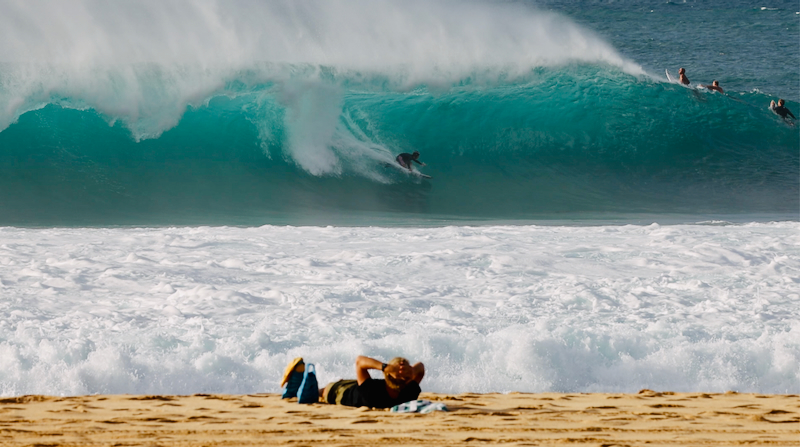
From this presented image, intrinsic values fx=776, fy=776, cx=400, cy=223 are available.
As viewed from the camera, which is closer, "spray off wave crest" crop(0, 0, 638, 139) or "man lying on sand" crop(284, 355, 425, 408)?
"man lying on sand" crop(284, 355, 425, 408)

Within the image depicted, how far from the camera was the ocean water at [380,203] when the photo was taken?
4.45 metres

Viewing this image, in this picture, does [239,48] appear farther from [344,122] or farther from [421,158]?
[421,158]

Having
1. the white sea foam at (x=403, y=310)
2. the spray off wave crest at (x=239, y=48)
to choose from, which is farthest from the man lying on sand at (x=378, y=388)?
the spray off wave crest at (x=239, y=48)

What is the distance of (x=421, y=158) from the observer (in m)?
13.5

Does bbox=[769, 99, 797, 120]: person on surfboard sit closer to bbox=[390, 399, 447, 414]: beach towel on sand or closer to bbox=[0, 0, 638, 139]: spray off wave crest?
bbox=[0, 0, 638, 139]: spray off wave crest

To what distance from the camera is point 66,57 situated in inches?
512

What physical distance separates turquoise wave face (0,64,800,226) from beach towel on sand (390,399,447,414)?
270 inches

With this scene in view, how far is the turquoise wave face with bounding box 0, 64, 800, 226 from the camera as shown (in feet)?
36.8

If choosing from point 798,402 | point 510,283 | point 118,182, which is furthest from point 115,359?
point 118,182

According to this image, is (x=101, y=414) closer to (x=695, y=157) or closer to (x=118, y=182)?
(x=118, y=182)

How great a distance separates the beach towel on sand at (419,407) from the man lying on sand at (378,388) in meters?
0.10

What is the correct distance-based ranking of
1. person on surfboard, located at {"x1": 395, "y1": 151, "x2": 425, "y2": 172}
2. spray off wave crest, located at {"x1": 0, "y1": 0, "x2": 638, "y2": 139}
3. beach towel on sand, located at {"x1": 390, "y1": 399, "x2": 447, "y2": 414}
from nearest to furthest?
beach towel on sand, located at {"x1": 390, "y1": 399, "x2": 447, "y2": 414} → person on surfboard, located at {"x1": 395, "y1": 151, "x2": 425, "y2": 172} → spray off wave crest, located at {"x1": 0, "y1": 0, "x2": 638, "y2": 139}

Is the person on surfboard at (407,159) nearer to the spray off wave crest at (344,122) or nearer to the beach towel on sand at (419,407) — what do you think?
the spray off wave crest at (344,122)

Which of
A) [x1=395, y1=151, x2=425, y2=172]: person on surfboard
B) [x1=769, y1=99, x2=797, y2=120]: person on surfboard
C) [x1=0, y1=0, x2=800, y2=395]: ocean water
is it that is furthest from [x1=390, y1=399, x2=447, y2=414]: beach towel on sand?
[x1=769, y1=99, x2=797, y2=120]: person on surfboard
